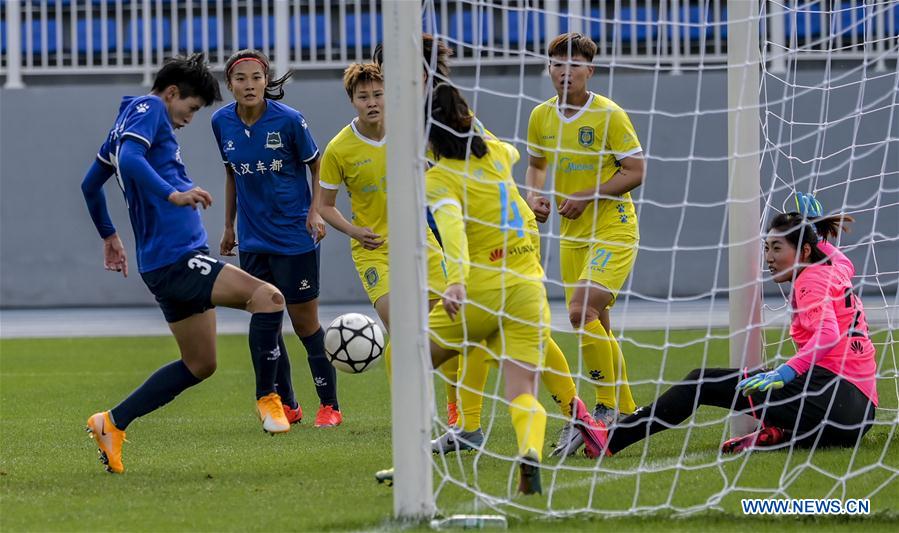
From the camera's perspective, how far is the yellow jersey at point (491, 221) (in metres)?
4.32

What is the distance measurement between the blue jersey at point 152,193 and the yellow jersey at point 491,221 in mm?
1449

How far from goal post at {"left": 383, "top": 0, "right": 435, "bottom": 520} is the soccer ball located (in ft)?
7.96

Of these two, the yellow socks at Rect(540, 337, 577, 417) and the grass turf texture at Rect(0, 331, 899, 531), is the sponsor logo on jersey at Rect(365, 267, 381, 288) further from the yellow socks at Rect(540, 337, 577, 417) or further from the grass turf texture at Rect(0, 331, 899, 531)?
the yellow socks at Rect(540, 337, 577, 417)

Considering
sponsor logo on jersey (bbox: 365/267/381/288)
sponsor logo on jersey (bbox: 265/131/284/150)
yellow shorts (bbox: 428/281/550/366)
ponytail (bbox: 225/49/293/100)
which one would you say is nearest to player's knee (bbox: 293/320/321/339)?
sponsor logo on jersey (bbox: 365/267/381/288)

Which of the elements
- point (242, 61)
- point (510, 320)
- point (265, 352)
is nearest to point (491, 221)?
point (510, 320)

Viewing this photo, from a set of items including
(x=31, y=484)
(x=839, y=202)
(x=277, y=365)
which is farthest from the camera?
(x=839, y=202)

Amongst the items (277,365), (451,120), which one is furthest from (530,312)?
(277,365)

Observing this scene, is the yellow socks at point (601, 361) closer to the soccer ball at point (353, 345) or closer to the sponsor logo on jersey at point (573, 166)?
the sponsor logo on jersey at point (573, 166)

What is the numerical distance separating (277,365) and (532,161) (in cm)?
179

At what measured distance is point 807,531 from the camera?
3779mm

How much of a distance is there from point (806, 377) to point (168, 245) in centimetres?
276

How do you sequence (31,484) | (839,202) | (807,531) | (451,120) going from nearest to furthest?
(807,531)
(451,120)
(31,484)
(839,202)

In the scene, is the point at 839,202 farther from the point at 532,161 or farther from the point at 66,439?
the point at 66,439

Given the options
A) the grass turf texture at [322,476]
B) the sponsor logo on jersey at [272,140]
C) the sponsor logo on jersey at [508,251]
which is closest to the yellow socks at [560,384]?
the grass turf texture at [322,476]
